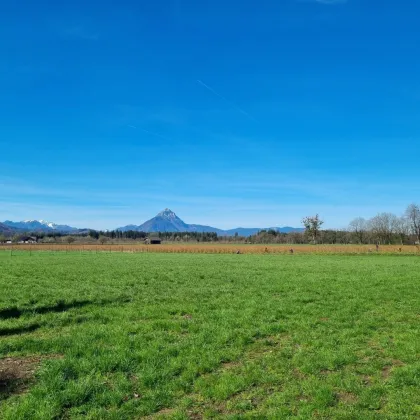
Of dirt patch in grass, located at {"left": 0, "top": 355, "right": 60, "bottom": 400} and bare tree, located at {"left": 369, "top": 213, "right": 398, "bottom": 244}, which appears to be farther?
bare tree, located at {"left": 369, "top": 213, "right": 398, "bottom": 244}

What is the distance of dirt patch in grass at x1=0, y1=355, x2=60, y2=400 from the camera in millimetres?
6612

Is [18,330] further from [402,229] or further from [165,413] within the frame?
[402,229]

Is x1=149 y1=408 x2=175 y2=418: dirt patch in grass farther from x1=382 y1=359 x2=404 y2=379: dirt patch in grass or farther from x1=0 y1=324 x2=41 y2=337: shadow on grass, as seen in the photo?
x1=0 y1=324 x2=41 y2=337: shadow on grass

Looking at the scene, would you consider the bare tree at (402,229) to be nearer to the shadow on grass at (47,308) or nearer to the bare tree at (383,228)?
the bare tree at (383,228)

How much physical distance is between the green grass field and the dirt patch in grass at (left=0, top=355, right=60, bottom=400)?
0.07 feet

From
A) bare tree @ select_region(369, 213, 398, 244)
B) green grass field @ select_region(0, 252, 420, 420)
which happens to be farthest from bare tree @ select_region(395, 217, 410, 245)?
green grass field @ select_region(0, 252, 420, 420)

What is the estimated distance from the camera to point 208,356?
8.61m

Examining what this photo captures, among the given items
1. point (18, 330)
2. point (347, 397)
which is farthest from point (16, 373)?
point (347, 397)

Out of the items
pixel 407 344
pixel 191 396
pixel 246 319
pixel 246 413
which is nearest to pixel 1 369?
pixel 191 396

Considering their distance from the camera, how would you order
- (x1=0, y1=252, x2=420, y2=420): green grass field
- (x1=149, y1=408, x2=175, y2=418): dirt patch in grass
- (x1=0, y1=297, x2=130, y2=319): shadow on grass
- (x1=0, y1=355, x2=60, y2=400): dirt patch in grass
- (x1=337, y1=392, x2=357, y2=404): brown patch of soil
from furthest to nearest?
1. (x1=0, y1=297, x2=130, y2=319): shadow on grass
2. (x1=0, y1=355, x2=60, y2=400): dirt patch in grass
3. (x1=337, y1=392, x2=357, y2=404): brown patch of soil
4. (x1=0, y1=252, x2=420, y2=420): green grass field
5. (x1=149, y1=408, x2=175, y2=418): dirt patch in grass

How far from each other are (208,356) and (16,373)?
3894 mm

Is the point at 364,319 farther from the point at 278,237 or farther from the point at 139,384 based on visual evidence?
the point at 278,237

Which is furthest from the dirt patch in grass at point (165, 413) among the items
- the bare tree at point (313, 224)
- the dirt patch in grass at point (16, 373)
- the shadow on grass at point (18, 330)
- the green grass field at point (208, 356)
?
the bare tree at point (313, 224)

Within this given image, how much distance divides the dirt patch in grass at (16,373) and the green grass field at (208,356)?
21mm
